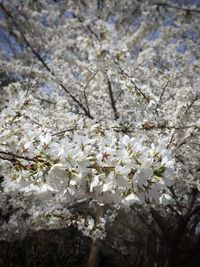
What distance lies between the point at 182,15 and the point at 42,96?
2.99 meters

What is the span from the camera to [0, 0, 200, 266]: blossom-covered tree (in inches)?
67.6

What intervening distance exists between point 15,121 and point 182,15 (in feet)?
10.6

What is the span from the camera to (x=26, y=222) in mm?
6668

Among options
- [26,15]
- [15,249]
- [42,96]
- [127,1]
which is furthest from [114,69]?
[26,15]

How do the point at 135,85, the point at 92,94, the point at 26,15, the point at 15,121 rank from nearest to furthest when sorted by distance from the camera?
1. the point at 15,121
2. the point at 135,85
3. the point at 92,94
4. the point at 26,15

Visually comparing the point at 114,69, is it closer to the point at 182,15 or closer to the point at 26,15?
the point at 182,15

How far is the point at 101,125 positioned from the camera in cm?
312

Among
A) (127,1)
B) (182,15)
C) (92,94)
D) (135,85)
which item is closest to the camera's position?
(135,85)

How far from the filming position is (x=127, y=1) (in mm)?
6074

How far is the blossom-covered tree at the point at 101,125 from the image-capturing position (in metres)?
1.72

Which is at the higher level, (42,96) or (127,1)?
(127,1)

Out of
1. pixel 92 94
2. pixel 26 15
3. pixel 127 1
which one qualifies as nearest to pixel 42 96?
pixel 92 94

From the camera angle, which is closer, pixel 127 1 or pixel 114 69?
pixel 114 69

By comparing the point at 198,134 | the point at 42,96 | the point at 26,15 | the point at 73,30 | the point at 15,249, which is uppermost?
the point at 26,15
